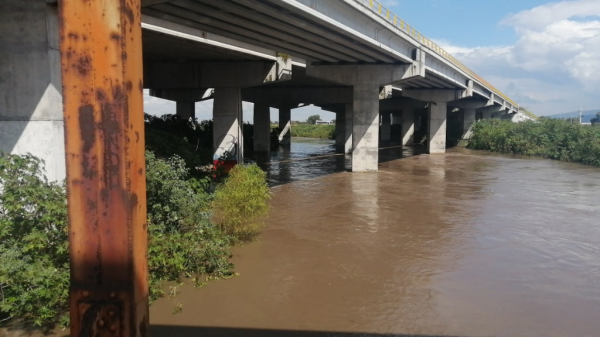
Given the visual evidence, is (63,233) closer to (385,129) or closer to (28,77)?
(28,77)

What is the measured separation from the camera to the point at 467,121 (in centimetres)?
6200

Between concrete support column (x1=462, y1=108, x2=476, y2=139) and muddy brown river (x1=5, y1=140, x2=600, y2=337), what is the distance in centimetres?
4310

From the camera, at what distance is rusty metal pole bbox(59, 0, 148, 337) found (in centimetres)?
330

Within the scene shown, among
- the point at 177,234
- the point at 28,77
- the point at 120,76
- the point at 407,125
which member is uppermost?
the point at 407,125

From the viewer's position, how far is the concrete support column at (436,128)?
45.0 metres

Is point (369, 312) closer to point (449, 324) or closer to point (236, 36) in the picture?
point (449, 324)

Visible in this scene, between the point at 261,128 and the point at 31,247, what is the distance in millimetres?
38940

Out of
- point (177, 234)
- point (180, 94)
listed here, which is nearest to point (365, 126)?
point (177, 234)

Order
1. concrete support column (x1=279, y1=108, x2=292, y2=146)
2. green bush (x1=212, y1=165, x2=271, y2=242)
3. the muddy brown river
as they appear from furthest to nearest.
Answer: concrete support column (x1=279, y1=108, x2=292, y2=146) → green bush (x1=212, y1=165, x2=271, y2=242) → the muddy brown river

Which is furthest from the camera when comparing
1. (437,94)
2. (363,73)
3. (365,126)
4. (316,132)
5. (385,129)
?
(316,132)

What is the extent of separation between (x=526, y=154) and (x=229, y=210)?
4178 cm

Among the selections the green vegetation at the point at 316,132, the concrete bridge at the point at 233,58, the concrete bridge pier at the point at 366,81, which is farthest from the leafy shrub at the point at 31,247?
the green vegetation at the point at 316,132

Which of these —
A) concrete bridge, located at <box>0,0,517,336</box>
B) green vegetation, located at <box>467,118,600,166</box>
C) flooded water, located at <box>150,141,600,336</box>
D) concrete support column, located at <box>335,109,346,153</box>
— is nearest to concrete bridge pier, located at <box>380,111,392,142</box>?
concrete support column, located at <box>335,109,346,153</box>

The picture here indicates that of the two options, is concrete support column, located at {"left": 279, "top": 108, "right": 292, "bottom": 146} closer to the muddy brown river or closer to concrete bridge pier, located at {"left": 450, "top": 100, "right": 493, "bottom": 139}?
concrete bridge pier, located at {"left": 450, "top": 100, "right": 493, "bottom": 139}
